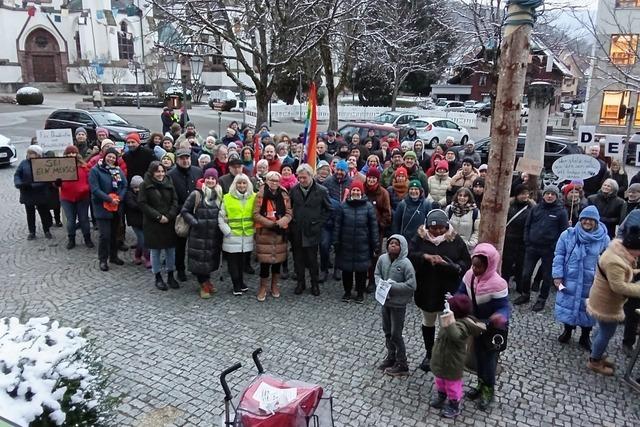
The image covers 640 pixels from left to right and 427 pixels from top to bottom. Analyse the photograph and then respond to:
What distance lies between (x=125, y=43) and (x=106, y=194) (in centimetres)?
5610

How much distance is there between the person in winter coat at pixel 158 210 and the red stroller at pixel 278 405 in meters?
4.09

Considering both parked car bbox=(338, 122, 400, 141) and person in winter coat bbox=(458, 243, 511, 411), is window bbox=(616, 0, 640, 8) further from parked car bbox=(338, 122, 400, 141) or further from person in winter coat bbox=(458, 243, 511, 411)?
person in winter coat bbox=(458, 243, 511, 411)

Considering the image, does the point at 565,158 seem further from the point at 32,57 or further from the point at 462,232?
the point at 32,57

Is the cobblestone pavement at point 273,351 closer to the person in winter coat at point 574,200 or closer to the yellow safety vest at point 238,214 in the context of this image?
the yellow safety vest at point 238,214

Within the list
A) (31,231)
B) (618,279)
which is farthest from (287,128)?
(618,279)

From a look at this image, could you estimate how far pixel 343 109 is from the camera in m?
39.9

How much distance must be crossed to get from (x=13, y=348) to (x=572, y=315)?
17.9 ft

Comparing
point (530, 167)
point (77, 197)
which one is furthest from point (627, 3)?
point (77, 197)

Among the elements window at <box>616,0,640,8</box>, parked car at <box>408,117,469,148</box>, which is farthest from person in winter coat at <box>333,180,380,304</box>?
window at <box>616,0,640,8</box>

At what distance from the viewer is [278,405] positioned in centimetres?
330

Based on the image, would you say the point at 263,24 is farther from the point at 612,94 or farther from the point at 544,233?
the point at 612,94

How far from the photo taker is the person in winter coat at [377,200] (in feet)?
24.6

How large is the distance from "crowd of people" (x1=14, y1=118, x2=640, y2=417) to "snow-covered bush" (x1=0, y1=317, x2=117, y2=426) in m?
2.71

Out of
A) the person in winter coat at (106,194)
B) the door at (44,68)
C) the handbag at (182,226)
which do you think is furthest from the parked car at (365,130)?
the door at (44,68)
